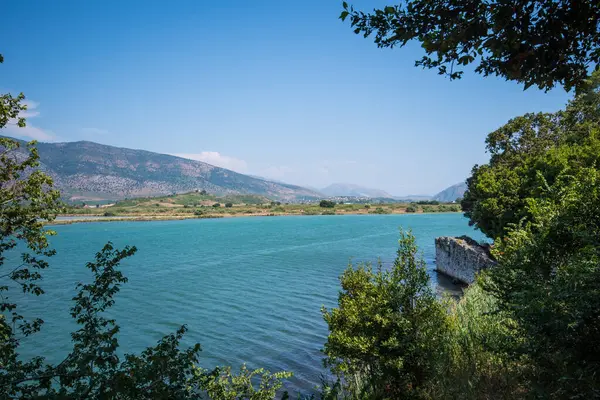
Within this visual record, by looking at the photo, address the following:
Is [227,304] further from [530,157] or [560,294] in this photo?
[530,157]

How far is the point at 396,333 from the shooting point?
12.5 meters

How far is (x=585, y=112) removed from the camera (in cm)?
4466

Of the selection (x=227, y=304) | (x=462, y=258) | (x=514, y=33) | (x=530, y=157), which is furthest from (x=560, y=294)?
(x=530, y=157)

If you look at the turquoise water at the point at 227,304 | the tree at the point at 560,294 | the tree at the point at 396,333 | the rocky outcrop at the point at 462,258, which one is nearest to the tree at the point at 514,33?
the tree at the point at 560,294

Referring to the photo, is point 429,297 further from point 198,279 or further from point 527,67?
point 198,279

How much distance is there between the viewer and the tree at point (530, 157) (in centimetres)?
2858

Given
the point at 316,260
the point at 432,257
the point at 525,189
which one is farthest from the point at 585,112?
the point at 316,260

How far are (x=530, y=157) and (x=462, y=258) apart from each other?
1444 cm

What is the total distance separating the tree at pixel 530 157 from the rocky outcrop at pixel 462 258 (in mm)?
2315

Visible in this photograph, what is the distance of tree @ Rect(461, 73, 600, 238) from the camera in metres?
28.6

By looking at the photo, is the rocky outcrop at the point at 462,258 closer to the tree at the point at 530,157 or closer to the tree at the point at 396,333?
the tree at the point at 530,157

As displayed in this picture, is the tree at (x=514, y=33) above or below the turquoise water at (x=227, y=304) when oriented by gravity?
above

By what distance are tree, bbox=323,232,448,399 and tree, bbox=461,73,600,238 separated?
6.78 meters

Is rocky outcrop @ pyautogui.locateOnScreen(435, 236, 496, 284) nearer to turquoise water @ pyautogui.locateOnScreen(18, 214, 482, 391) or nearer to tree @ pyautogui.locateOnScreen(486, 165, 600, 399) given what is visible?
turquoise water @ pyautogui.locateOnScreen(18, 214, 482, 391)
